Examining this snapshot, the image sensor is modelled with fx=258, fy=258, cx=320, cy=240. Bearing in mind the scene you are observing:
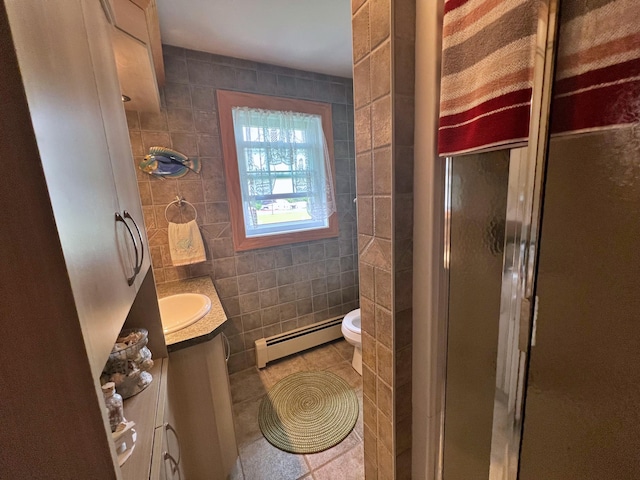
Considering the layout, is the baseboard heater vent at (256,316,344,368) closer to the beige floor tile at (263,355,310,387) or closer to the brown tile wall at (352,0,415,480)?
the beige floor tile at (263,355,310,387)

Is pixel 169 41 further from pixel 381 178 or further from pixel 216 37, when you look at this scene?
pixel 381 178

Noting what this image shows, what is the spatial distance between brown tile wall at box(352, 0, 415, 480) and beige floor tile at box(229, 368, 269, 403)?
3.95ft

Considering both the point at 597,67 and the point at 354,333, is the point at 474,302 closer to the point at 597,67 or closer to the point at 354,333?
the point at 597,67

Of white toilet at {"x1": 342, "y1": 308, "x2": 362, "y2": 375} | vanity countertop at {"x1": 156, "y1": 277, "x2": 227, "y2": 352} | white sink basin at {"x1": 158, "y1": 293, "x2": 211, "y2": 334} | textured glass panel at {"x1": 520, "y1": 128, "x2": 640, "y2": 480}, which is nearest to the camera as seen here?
textured glass panel at {"x1": 520, "y1": 128, "x2": 640, "y2": 480}

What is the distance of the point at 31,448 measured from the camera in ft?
1.22

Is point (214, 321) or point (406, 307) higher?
point (406, 307)

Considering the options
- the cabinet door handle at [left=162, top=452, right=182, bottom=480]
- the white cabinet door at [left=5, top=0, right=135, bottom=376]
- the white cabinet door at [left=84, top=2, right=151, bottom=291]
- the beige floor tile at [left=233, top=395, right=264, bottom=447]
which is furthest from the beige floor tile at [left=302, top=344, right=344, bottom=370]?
the white cabinet door at [left=5, top=0, right=135, bottom=376]

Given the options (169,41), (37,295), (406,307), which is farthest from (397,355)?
(169,41)

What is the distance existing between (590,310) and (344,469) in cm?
150

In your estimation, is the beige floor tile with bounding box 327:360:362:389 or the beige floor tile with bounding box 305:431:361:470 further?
the beige floor tile with bounding box 327:360:362:389

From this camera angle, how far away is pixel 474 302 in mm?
738

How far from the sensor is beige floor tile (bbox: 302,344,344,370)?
224 centimetres

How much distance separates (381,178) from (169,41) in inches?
69.6

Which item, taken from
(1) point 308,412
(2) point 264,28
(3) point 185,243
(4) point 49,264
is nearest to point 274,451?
(1) point 308,412
